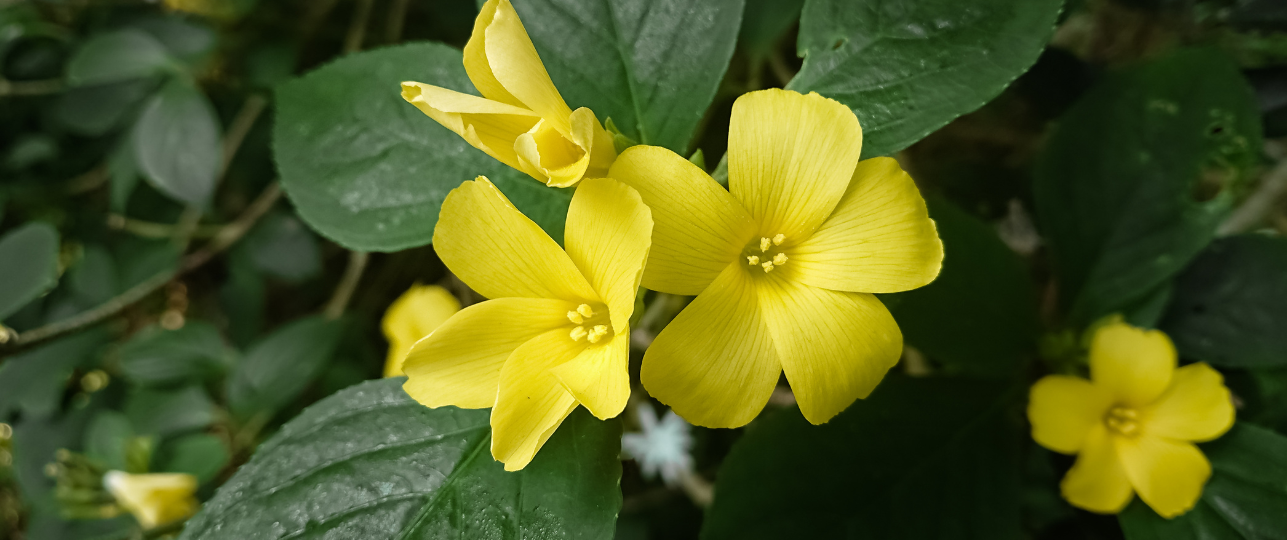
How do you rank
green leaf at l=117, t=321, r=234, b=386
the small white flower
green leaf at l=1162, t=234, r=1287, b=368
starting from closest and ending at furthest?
green leaf at l=1162, t=234, r=1287, b=368 → the small white flower → green leaf at l=117, t=321, r=234, b=386

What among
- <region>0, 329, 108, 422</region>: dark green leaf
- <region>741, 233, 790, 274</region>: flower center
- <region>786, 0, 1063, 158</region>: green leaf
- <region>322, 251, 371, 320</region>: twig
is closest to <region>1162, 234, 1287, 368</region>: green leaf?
<region>786, 0, 1063, 158</region>: green leaf

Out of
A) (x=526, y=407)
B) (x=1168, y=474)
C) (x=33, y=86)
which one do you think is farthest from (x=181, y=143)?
(x=1168, y=474)

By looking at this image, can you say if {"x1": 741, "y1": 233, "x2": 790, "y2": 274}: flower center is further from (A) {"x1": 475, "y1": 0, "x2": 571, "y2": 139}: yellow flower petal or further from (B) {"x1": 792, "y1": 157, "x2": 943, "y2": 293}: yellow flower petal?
(A) {"x1": 475, "y1": 0, "x2": 571, "y2": 139}: yellow flower petal

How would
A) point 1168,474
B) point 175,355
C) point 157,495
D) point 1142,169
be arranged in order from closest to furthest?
1. point 1168,474
2. point 1142,169
3. point 157,495
4. point 175,355

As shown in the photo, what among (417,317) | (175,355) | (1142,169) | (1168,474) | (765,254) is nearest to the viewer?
(765,254)

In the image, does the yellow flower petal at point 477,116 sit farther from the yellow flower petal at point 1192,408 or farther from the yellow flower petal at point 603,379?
the yellow flower petal at point 1192,408

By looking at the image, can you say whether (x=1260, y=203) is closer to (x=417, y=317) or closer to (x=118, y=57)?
(x=417, y=317)
